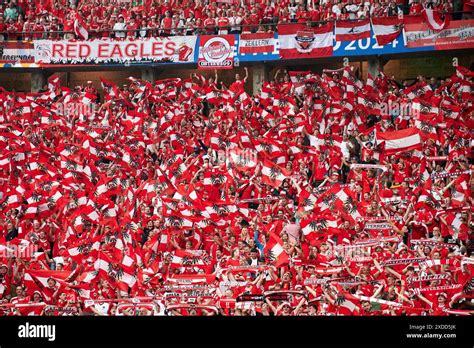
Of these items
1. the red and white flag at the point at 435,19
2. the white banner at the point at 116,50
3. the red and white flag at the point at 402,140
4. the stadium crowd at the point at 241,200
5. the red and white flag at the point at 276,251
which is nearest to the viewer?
the stadium crowd at the point at 241,200

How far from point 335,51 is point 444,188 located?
8704mm

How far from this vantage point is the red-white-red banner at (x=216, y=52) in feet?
81.5

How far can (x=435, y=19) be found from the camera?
2306 cm

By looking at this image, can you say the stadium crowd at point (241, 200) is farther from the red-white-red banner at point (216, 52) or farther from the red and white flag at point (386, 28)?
the red-white-red banner at point (216, 52)

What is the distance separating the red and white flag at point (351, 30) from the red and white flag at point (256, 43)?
6.03ft

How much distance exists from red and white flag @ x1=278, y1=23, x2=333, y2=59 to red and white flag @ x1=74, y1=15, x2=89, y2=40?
526cm

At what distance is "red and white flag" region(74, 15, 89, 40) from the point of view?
25.5 m

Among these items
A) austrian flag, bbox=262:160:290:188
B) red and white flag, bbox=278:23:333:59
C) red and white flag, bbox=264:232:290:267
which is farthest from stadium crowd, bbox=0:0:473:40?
red and white flag, bbox=264:232:290:267

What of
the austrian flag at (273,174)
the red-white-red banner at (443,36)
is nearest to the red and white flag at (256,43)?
the red-white-red banner at (443,36)

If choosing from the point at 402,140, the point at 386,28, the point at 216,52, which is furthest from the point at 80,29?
the point at 402,140

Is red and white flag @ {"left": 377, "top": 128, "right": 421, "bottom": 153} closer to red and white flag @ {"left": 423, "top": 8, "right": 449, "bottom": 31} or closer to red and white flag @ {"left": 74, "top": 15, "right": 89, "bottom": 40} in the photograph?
red and white flag @ {"left": 423, "top": 8, "right": 449, "bottom": 31}

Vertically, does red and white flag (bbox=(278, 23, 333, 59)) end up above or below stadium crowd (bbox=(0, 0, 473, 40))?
below

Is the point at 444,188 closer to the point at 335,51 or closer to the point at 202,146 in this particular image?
the point at 202,146
